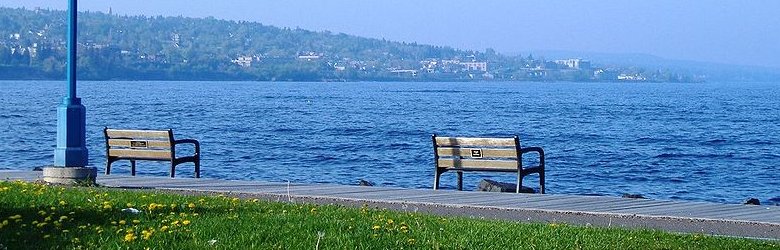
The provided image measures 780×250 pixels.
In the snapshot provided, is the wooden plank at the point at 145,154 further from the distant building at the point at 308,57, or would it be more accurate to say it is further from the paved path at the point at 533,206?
the distant building at the point at 308,57

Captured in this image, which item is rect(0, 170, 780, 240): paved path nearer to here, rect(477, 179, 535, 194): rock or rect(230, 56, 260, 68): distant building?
rect(477, 179, 535, 194): rock

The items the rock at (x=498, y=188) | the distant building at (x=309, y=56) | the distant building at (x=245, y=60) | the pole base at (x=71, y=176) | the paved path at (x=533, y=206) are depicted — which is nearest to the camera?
the paved path at (x=533, y=206)

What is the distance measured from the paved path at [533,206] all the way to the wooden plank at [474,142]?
1319mm

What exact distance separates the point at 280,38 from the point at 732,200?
6673 inches

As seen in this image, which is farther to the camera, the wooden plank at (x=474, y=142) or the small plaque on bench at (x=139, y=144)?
the small plaque on bench at (x=139, y=144)

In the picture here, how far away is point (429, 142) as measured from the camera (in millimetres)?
46875

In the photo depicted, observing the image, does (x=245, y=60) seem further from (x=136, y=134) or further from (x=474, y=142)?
(x=474, y=142)

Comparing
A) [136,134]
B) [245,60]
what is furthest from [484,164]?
[245,60]

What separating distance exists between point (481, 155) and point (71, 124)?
15.7 ft

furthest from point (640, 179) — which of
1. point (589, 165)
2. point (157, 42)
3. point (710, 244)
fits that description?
point (157, 42)

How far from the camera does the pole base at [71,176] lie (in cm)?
1516

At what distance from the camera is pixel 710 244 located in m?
9.72

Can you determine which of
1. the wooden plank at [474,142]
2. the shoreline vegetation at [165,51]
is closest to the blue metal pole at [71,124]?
the wooden plank at [474,142]

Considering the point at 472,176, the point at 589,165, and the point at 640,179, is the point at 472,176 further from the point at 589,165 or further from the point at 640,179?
the point at 589,165
